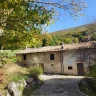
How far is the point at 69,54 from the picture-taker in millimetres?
30359

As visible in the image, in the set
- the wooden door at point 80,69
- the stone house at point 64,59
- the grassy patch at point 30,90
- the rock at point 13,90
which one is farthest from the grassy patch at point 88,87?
the wooden door at point 80,69

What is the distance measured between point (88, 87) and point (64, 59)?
11577mm

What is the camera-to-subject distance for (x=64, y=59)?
30641 millimetres

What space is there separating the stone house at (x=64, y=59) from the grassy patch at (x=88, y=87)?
23.9 ft

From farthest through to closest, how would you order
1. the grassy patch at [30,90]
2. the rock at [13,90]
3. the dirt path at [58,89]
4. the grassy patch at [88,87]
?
the grassy patch at [30,90] → the dirt path at [58,89] → the grassy patch at [88,87] → the rock at [13,90]

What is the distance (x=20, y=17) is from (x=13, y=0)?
1.13m

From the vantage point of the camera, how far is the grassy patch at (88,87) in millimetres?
18444

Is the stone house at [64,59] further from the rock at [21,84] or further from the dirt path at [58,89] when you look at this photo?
the rock at [21,84]

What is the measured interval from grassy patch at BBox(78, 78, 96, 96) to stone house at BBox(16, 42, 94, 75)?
7272 millimetres

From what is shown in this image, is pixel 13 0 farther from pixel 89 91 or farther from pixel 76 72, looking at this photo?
pixel 76 72

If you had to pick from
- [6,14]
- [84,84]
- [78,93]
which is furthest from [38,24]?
[84,84]

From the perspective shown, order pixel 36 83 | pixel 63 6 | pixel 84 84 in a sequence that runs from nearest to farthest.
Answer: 1. pixel 63 6
2. pixel 84 84
3. pixel 36 83

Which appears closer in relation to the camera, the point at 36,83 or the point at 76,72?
the point at 36,83

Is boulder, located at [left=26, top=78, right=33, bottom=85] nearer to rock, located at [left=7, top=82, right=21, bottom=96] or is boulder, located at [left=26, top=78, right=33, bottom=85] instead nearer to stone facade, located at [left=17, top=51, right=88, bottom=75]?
rock, located at [left=7, top=82, right=21, bottom=96]
